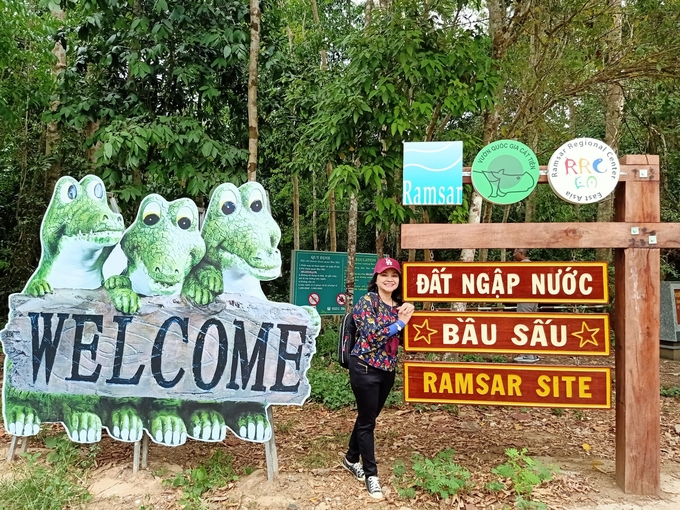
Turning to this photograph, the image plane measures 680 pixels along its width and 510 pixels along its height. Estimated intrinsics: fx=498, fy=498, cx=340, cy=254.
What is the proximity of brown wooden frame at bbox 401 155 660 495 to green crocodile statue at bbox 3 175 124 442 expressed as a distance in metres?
2.78

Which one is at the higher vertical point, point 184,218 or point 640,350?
point 184,218

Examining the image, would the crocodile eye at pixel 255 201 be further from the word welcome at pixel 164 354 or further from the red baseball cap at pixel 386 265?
the red baseball cap at pixel 386 265

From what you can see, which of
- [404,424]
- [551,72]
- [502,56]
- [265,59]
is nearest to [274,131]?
[265,59]

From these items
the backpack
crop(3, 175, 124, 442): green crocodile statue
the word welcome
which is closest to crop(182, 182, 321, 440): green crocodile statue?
the word welcome

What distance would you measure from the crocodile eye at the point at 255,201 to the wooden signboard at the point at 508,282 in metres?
1.28

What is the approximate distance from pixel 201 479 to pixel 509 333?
260 centimetres

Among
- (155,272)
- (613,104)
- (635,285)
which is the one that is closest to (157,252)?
(155,272)

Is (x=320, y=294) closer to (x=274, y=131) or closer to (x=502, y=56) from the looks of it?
(x=274, y=131)

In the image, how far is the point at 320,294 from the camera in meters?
8.02

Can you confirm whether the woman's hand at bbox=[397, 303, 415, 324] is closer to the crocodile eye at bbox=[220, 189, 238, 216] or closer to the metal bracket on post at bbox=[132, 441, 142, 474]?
the crocodile eye at bbox=[220, 189, 238, 216]

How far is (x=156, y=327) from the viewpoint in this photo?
4.07 metres

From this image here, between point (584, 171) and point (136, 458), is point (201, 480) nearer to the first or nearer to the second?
point (136, 458)

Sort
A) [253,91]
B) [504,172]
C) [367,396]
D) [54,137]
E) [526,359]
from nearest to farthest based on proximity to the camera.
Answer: [367,396], [504,172], [253,91], [526,359], [54,137]

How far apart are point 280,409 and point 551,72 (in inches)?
249
